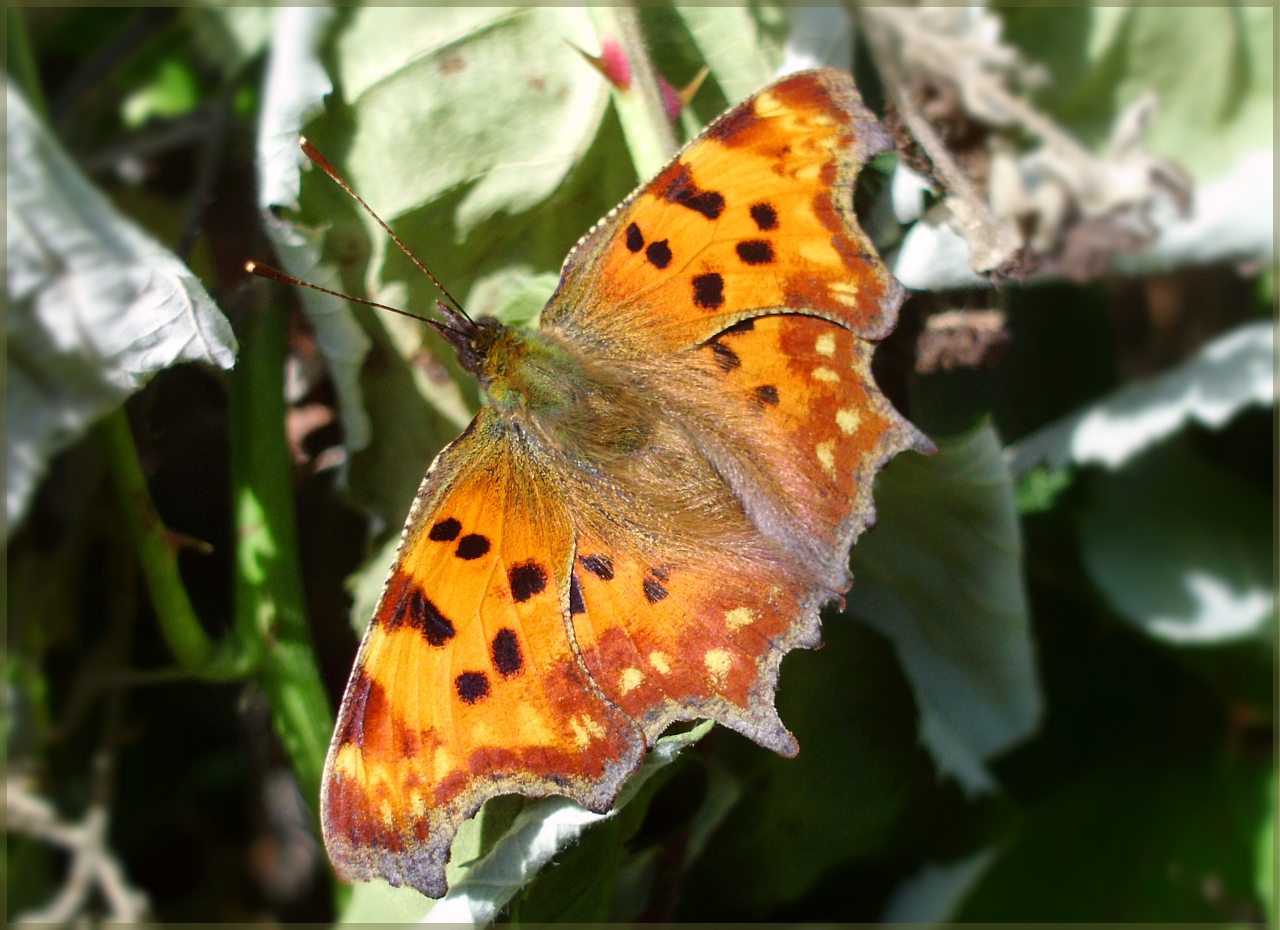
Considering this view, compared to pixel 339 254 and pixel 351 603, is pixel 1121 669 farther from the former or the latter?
pixel 339 254

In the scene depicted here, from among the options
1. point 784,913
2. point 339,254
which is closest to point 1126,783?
point 784,913

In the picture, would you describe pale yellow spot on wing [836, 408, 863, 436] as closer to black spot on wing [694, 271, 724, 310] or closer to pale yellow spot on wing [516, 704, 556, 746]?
black spot on wing [694, 271, 724, 310]

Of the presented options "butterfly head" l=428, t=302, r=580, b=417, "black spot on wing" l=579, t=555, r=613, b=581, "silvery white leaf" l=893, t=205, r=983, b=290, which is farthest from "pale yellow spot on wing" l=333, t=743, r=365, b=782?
"silvery white leaf" l=893, t=205, r=983, b=290

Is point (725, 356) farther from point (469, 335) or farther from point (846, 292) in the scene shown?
point (469, 335)

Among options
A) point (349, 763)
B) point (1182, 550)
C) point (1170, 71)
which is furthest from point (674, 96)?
point (1182, 550)

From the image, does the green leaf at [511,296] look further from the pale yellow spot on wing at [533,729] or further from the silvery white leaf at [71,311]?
the pale yellow spot on wing at [533,729]

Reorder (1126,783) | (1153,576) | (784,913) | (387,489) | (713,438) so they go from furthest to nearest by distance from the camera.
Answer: (1126,783), (1153,576), (784,913), (387,489), (713,438)
